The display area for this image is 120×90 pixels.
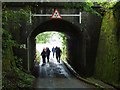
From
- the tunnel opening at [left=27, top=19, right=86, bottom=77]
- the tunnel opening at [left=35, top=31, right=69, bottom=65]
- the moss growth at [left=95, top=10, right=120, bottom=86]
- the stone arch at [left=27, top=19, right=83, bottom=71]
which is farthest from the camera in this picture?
the tunnel opening at [left=35, top=31, right=69, bottom=65]

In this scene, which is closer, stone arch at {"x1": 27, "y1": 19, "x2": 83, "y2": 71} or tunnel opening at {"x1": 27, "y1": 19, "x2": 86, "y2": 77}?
tunnel opening at {"x1": 27, "y1": 19, "x2": 86, "y2": 77}

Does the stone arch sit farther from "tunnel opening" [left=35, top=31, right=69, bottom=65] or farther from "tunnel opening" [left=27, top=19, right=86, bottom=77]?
"tunnel opening" [left=35, top=31, right=69, bottom=65]

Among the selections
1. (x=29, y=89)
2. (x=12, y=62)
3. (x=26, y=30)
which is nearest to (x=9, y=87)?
(x=29, y=89)

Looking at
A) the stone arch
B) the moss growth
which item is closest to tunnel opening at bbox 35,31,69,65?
the stone arch

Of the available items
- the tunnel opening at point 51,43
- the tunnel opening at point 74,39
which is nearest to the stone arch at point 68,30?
the tunnel opening at point 74,39

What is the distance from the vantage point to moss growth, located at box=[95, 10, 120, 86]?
13508mm

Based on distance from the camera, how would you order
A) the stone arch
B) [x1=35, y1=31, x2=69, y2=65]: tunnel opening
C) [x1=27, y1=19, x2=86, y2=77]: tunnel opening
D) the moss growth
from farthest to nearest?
[x1=35, y1=31, x2=69, y2=65]: tunnel opening, the stone arch, [x1=27, y1=19, x2=86, y2=77]: tunnel opening, the moss growth

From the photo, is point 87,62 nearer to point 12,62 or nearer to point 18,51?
point 18,51

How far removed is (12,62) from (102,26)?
5.50 m

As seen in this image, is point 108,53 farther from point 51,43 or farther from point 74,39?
point 51,43

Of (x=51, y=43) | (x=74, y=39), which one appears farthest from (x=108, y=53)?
(x=51, y=43)

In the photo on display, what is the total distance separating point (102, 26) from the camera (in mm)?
16703

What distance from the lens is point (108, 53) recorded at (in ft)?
48.9

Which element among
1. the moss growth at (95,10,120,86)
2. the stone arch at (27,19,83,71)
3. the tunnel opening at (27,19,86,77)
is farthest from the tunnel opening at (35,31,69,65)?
the moss growth at (95,10,120,86)
